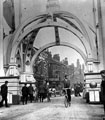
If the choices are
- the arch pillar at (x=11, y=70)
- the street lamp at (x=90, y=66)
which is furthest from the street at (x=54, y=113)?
the street lamp at (x=90, y=66)

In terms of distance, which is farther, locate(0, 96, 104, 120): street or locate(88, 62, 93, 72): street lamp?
locate(88, 62, 93, 72): street lamp

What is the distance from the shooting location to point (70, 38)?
2886 cm

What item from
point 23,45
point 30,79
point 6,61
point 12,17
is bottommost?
point 30,79

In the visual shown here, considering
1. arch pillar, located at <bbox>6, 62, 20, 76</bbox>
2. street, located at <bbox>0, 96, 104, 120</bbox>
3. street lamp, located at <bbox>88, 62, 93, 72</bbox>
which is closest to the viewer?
street, located at <bbox>0, 96, 104, 120</bbox>

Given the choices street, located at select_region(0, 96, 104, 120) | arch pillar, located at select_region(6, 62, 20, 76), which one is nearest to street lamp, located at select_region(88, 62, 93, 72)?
arch pillar, located at select_region(6, 62, 20, 76)

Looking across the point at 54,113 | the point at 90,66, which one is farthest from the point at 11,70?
the point at 54,113

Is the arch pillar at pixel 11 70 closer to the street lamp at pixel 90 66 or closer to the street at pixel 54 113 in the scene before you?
the street lamp at pixel 90 66

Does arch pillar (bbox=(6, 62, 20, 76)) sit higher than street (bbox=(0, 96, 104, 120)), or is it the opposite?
arch pillar (bbox=(6, 62, 20, 76))

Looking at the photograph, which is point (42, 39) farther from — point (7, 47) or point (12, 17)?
point (7, 47)

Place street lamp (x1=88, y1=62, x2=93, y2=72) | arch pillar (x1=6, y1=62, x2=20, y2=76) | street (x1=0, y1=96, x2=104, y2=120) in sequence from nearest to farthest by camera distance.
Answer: street (x1=0, y1=96, x2=104, y2=120) → arch pillar (x1=6, y1=62, x2=20, y2=76) → street lamp (x1=88, y1=62, x2=93, y2=72)

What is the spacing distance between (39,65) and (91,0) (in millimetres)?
24515

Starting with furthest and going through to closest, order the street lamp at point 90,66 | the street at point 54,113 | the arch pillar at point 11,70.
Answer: the street lamp at point 90,66
the arch pillar at point 11,70
the street at point 54,113

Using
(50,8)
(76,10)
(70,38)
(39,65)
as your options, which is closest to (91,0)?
(76,10)

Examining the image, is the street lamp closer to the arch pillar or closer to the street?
the arch pillar
